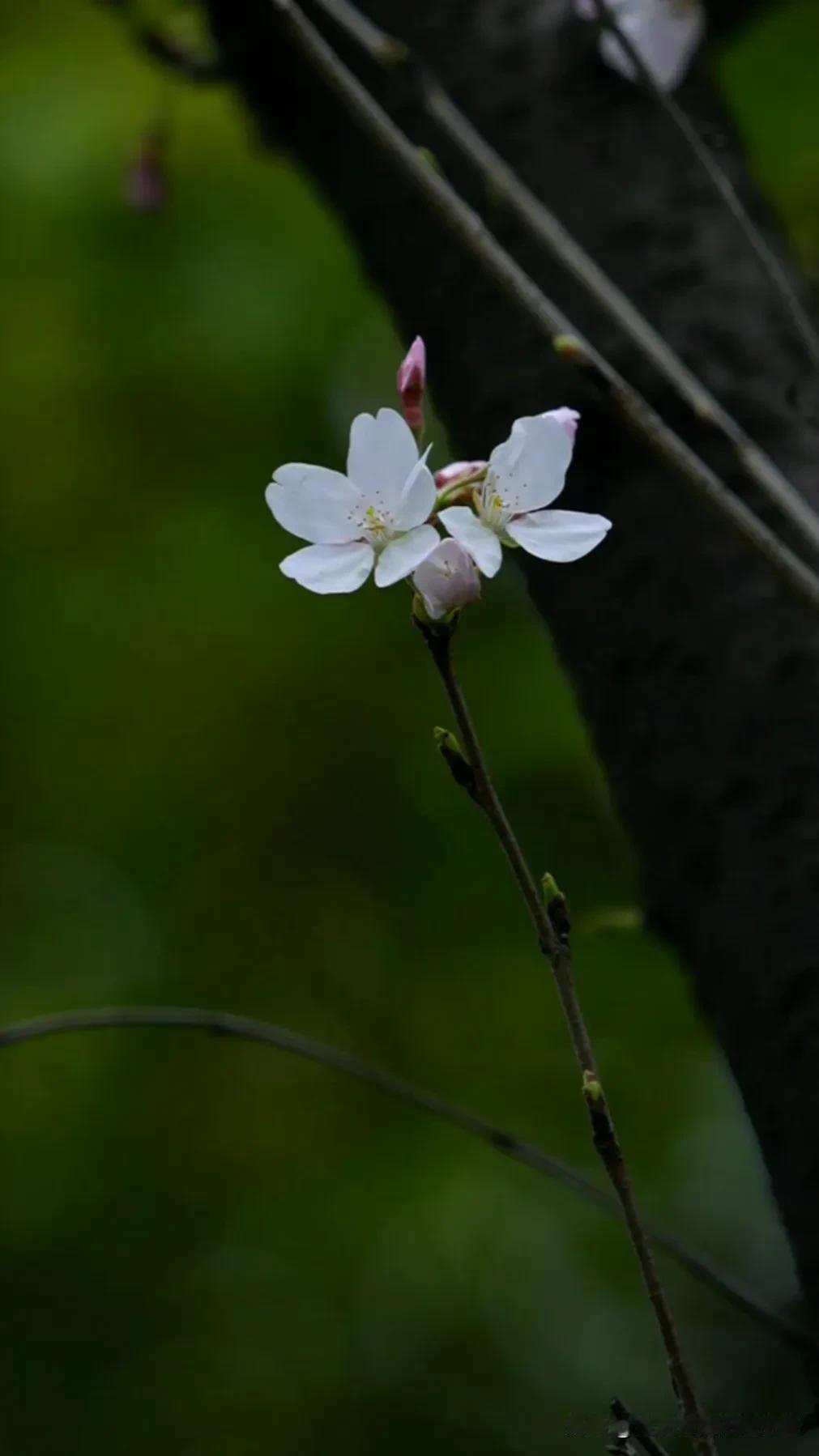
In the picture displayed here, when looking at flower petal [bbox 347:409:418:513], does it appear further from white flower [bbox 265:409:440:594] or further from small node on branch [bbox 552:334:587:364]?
small node on branch [bbox 552:334:587:364]

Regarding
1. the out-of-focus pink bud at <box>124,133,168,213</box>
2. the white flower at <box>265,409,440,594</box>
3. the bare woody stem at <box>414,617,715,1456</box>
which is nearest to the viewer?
the bare woody stem at <box>414,617,715,1456</box>

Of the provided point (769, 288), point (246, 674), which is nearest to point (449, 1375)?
point (246, 674)

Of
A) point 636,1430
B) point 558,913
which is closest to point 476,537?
point 558,913

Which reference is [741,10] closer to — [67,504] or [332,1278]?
[67,504]

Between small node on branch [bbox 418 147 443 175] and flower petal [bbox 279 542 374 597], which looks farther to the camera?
small node on branch [bbox 418 147 443 175]

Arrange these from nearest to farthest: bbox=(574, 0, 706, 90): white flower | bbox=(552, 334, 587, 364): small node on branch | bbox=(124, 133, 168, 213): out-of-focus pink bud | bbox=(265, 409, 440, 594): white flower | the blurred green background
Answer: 1. bbox=(265, 409, 440, 594): white flower
2. bbox=(552, 334, 587, 364): small node on branch
3. bbox=(574, 0, 706, 90): white flower
4. bbox=(124, 133, 168, 213): out-of-focus pink bud
5. the blurred green background

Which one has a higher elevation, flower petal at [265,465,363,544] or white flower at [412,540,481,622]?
flower petal at [265,465,363,544]

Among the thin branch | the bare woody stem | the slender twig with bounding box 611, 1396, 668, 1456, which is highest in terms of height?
the thin branch

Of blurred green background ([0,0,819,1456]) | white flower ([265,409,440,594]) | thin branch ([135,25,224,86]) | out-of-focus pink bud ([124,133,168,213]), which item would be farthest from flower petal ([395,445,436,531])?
blurred green background ([0,0,819,1456])
